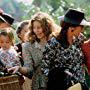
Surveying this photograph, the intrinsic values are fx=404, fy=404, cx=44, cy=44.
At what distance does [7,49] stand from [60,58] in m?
1.08

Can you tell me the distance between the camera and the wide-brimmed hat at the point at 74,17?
4.65m

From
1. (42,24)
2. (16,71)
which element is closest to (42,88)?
(16,71)

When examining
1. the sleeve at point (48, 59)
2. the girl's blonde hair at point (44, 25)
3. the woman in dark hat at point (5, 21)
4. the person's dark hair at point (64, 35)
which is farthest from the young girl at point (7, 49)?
the person's dark hair at point (64, 35)

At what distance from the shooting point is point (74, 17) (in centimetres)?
473

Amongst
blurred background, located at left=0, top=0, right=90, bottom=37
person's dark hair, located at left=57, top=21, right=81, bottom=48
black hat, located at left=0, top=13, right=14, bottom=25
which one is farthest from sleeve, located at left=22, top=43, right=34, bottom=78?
blurred background, located at left=0, top=0, right=90, bottom=37

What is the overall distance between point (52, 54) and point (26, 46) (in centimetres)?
48

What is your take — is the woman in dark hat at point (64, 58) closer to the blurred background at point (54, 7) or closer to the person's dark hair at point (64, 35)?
the person's dark hair at point (64, 35)

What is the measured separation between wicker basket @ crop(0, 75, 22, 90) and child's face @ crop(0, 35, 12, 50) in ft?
3.87

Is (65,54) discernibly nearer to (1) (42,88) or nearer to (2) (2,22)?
(1) (42,88)

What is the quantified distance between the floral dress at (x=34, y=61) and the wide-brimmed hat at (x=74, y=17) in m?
0.52

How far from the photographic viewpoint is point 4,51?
5.38m

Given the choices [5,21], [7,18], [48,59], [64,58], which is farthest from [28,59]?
[7,18]

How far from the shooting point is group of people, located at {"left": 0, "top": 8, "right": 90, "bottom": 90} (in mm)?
4578

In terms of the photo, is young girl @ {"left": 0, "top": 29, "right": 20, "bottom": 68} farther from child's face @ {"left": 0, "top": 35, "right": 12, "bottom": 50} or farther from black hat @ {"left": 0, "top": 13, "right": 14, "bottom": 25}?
black hat @ {"left": 0, "top": 13, "right": 14, "bottom": 25}
